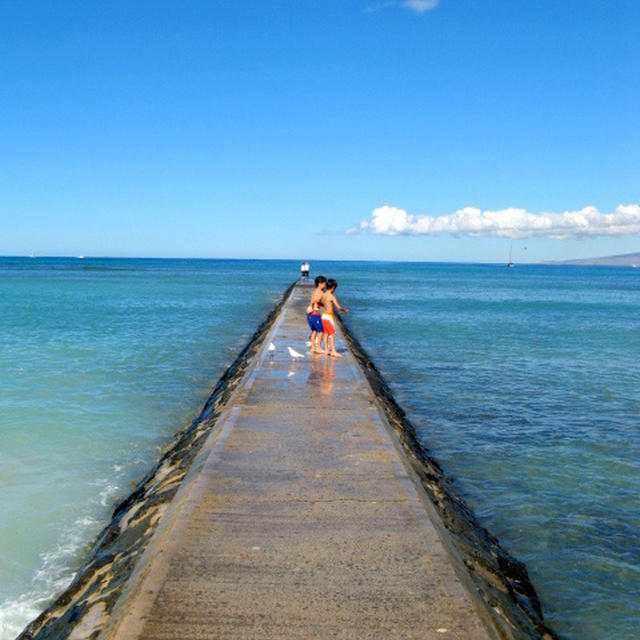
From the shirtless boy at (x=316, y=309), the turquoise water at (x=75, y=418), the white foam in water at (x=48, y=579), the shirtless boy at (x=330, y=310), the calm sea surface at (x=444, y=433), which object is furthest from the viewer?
the shirtless boy at (x=316, y=309)

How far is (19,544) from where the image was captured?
587cm

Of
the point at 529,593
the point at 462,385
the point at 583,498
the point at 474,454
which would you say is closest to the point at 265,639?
the point at 529,593

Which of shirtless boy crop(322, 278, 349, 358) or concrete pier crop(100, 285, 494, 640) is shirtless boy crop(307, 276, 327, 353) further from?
concrete pier crop(100, 285, 494, 640)

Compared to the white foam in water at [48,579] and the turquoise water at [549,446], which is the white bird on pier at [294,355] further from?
the white foam in water at [48,579]

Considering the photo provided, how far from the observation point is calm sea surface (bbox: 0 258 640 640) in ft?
18.0

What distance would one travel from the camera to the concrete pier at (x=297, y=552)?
3240 millimetres

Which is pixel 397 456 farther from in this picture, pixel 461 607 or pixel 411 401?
pixel 411 401

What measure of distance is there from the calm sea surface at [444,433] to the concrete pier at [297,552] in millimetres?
1524

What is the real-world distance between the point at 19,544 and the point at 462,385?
383 inches

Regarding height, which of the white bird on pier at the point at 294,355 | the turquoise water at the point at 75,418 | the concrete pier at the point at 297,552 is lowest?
the turquoise water at the point at 75,418

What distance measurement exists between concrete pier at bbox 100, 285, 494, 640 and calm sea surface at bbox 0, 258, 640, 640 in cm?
152

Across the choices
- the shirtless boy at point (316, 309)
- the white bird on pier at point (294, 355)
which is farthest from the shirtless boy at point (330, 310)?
the white bird on pier at point (294, 355)

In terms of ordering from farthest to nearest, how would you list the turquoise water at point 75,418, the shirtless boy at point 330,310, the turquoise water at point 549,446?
the shirtless boy at point 330,310, the turquoise water at point 75,418, the turquoise water at point 549,446

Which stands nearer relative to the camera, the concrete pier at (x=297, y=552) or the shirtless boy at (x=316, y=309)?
the concrete pier at (x=297, y=552)
